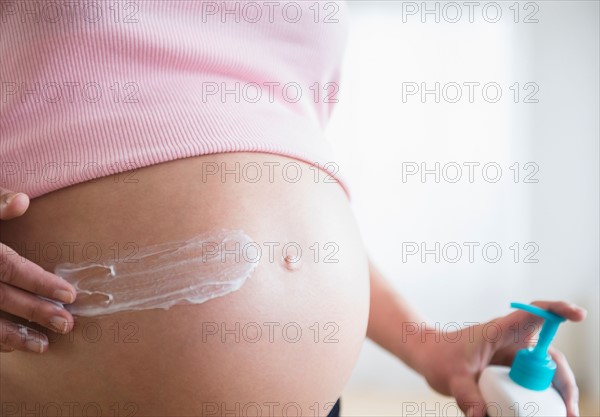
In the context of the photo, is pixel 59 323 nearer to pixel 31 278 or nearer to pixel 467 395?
pixel 31 278

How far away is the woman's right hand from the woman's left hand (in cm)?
46

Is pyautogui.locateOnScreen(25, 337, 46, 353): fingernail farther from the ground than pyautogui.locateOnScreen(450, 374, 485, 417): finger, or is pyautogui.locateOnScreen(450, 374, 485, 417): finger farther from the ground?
pyautogui.locateOnScreen(25, 337, 46, 353): fingernail

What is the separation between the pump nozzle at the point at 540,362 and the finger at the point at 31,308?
461 mm

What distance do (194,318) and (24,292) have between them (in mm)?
149

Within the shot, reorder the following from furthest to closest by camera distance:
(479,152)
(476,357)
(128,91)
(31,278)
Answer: (479,152) < (476,357) < (128,91) < (31,278)

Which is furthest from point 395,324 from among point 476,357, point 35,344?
point 35,344

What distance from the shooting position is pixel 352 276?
0.60m

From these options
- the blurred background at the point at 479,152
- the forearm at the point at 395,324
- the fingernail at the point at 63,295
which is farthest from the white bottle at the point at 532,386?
the blurred background at the point at 479,152

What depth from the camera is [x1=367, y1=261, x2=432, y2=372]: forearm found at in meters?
0.75

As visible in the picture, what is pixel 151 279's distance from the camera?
1.64 ft

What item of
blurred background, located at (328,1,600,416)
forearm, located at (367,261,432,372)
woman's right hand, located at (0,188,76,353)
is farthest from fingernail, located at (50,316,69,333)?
blurred background, located at (328,1,600,416)

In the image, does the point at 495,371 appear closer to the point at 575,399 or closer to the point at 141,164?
the point at 575,399

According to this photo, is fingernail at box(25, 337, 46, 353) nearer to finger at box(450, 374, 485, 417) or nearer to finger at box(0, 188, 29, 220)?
finger at box(0, 188, 29, 220)

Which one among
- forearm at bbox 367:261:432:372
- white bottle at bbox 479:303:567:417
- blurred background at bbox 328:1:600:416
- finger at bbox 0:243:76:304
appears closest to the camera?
finger at bbox 0:243:76:304
